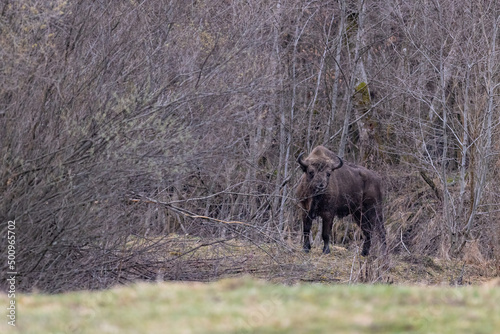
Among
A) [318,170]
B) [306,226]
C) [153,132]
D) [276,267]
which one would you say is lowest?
[306,226]

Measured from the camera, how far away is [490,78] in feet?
63.3

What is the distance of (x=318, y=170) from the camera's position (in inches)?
769

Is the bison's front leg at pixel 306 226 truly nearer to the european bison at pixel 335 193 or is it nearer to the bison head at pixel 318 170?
the european bison at pixel 335 193

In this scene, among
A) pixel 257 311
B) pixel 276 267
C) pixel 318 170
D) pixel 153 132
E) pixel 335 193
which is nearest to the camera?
pixel 257 311

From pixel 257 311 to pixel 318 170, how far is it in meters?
13.5

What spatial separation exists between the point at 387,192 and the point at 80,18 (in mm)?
15192

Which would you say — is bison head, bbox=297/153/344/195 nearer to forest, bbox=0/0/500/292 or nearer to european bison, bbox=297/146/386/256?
european bison, bbox=297/146/386/256

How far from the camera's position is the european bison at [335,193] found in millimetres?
19406

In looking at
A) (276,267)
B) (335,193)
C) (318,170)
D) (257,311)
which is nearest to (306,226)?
(335,193)

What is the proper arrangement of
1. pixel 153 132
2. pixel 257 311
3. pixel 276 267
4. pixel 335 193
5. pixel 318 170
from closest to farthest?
pixel 257 311 < pixel 153 132 < pixel 276 267 < pixel 318 170 < pixel 335 193

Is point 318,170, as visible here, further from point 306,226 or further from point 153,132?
point 153,132

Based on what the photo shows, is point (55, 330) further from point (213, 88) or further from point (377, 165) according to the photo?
point (377, 165)

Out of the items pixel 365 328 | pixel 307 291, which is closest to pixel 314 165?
pixel 307 291

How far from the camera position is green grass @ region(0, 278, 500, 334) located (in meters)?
5.86
